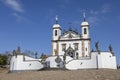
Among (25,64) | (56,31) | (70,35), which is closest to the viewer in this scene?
(25,64)

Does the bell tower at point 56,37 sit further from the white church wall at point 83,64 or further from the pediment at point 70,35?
the white church wall at point 83,64

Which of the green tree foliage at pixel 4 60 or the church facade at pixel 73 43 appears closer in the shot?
the church facade at pixel 73 43

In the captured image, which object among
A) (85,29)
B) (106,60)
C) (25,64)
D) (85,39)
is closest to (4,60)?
(25,64)

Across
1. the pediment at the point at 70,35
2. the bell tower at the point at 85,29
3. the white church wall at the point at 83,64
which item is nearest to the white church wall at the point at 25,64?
the white church wall at the point at 83,64

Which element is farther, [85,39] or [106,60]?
[85,39]

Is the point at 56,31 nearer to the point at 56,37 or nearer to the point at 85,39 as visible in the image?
the point at 56,37

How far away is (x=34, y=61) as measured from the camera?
140ft

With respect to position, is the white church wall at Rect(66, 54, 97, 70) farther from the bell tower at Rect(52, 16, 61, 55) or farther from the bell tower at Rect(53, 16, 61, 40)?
the bell tower at Rect(53, 16, 61, 40)

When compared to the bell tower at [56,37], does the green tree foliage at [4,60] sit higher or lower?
lower

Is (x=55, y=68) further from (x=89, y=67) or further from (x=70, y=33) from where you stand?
(x=70, y=33)

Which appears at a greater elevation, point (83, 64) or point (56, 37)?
point (56, 37)

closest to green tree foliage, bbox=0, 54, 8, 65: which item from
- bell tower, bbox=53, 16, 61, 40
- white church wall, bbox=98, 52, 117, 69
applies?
bell tower, bbox=53, 16, 61, 40

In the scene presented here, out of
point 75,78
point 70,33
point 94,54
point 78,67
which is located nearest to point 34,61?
point 78,67

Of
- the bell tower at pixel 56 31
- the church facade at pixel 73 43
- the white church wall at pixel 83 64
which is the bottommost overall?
the white church wall at pixel 83 64
